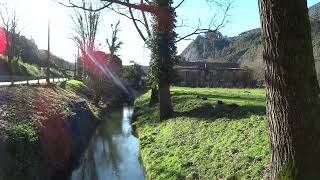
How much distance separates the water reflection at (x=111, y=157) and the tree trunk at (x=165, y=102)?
2492mm

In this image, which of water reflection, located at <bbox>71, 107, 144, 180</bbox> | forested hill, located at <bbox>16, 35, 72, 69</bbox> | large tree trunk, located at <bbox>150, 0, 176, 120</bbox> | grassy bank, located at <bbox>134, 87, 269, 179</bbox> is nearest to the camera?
grassy bank, located at <bbox>134, 87, 269, 179</bbox>

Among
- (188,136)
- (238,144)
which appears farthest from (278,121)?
(188,136)

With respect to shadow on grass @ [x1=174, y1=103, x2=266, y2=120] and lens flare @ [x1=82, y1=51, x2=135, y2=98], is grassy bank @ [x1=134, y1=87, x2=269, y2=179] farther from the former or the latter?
lens flare @ [x1=82, y1=51, x2=135, y2=98]

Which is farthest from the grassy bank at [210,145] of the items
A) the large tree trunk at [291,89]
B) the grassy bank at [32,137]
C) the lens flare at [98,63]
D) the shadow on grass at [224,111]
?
the lens flare at [98,63]

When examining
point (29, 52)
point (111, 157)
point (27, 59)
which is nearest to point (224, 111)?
point (111, 157)

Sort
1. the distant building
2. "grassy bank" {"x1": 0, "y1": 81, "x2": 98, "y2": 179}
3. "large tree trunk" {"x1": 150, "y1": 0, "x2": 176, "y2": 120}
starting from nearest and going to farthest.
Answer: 1. "grassy bank" {"x1": 0, "y1": 81, "x2": 98, "y2": 179}
2. "large tree trunk" {"x1": 150, "y1": 0, "x2": 176, "y2": 120}
3. the distant building

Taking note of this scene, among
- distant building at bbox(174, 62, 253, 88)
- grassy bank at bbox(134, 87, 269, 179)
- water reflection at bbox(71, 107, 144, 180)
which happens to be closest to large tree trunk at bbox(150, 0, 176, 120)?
grassy bank at bbox(134, 87, 269, 179)

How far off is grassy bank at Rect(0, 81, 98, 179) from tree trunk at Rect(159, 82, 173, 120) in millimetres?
5347

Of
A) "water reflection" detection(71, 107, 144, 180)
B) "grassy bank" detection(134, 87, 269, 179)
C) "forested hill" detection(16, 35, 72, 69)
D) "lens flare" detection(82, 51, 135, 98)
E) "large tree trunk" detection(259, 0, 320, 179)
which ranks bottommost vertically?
"water reflection" detection(71, 107, 144, 180)

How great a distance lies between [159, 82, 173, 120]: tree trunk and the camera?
2686 cm

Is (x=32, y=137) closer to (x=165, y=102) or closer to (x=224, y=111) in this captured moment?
(x=224, y=111)

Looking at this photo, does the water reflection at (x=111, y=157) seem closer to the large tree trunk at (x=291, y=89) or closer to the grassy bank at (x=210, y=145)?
the grassy bank at (x=210, y=145)

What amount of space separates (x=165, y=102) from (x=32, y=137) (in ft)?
35.5

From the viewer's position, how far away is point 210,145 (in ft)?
52.5
